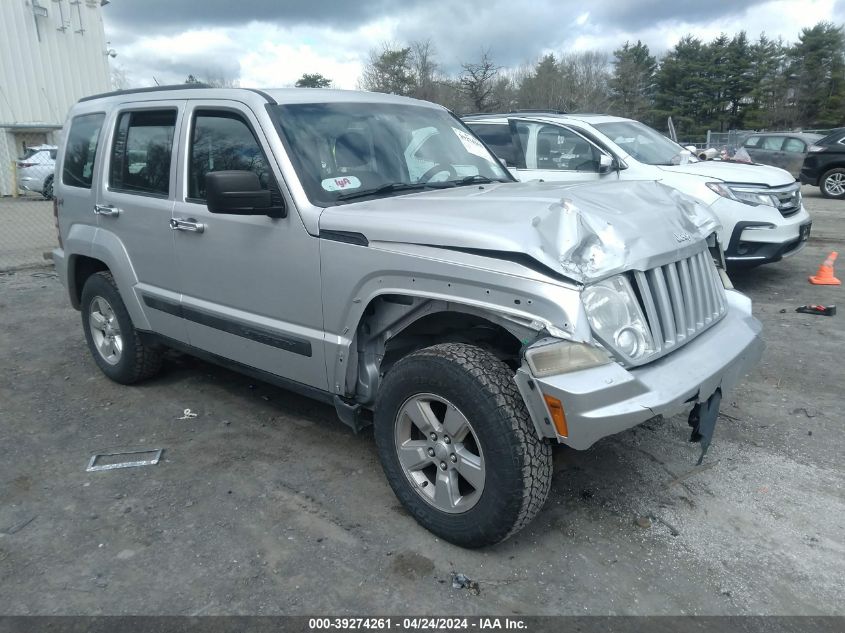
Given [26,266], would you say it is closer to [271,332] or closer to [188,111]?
[188,111]

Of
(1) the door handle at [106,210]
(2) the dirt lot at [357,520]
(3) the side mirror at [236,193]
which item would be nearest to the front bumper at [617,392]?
(2) the dirt lot at [357,520]

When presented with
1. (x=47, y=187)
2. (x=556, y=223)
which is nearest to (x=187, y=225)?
(x=556, y=223)

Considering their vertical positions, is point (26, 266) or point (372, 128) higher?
point (372, 128)

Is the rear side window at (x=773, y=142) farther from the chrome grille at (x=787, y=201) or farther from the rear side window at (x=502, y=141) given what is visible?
the rear side window at (x=502, y=141)

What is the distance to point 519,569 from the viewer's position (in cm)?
277

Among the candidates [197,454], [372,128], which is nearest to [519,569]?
[197,454]

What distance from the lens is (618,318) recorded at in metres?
2.61

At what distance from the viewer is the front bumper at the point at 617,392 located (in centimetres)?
240

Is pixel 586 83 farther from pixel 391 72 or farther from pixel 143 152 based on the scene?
pixel 143 152

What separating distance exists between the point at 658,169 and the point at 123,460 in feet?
19.1

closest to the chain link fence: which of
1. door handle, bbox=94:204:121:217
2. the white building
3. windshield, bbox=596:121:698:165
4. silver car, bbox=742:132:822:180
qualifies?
the white building

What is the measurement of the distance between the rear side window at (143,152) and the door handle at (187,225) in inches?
10.3

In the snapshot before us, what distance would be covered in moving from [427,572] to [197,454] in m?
1.74

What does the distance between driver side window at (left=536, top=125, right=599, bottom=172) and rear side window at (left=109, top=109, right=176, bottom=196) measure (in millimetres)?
4593
